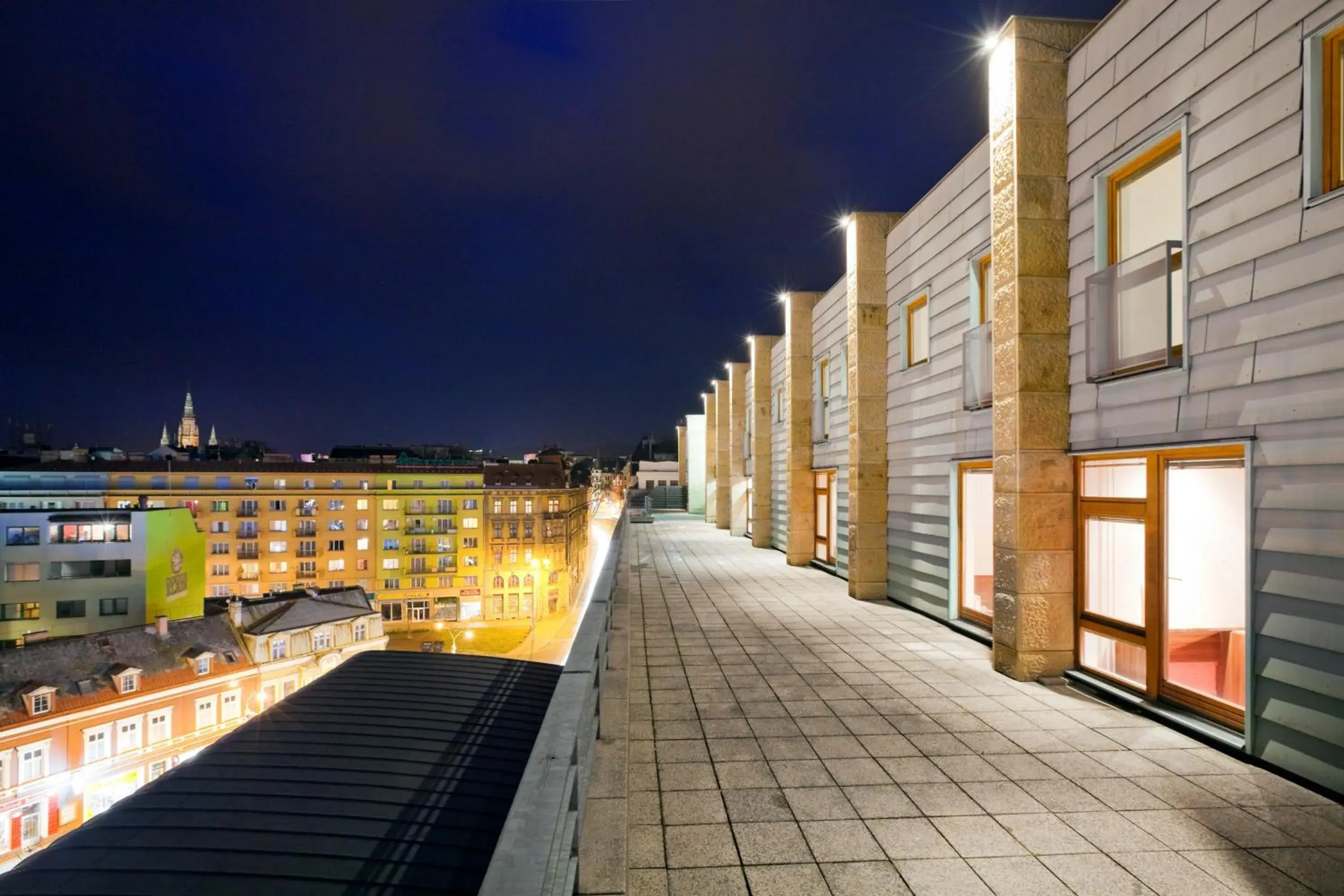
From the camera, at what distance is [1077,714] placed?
5.71 metres

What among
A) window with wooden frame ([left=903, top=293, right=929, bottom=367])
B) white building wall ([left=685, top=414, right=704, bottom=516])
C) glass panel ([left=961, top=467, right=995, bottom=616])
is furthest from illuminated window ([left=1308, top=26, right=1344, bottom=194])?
white building wall ([left=685, top=414, right=704, bottom=516])

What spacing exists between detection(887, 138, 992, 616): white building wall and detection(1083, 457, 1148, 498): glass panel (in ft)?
5.57

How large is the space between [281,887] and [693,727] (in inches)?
146

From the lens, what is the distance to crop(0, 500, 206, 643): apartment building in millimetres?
41281

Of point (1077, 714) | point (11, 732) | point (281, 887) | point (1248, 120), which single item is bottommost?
point (11, 732)

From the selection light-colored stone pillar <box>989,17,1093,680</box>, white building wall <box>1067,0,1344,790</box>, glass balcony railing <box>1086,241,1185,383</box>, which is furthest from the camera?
light-colored stone pillar <box>989,17,1093,680</box>

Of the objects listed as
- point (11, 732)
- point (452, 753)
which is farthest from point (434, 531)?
point (452, 753)

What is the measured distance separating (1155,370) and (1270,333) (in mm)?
1047

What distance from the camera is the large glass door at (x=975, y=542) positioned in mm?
8680

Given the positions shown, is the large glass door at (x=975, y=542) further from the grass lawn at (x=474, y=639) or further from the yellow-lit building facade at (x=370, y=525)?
the yellow-lit building facade at (x=370, y=525)

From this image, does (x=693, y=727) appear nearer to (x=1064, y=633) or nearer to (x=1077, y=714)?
(x=1077, y=714)

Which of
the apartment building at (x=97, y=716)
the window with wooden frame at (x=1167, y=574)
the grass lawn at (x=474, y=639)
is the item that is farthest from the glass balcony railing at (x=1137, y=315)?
the grass lawn at (x=474, y=639)

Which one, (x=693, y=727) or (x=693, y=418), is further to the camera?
(x=693, y=418)

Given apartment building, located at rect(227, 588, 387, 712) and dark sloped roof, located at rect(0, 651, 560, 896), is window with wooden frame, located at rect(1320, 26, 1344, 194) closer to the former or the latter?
dark sloped roof, located at rect(0, 651, 560, 896)
